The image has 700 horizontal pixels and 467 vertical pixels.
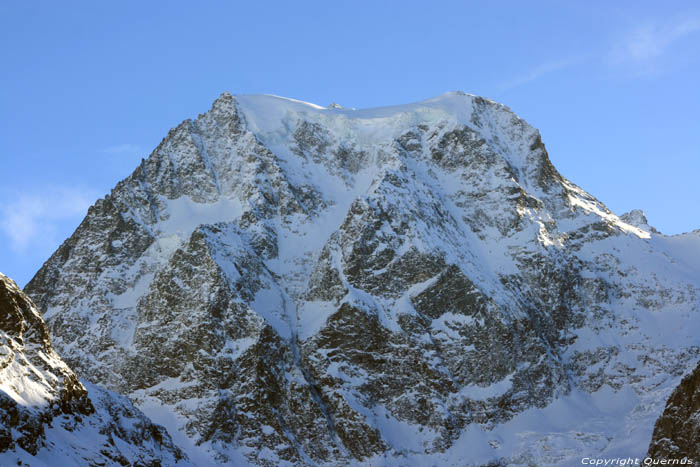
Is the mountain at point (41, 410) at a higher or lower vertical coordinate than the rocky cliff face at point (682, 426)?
lower

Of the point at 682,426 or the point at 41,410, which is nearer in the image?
the point at 41,410

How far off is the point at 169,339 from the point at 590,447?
268 feet

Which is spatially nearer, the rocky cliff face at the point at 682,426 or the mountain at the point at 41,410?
the mountain at the point at 41,410

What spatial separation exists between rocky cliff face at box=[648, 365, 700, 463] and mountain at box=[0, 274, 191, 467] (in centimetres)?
6150

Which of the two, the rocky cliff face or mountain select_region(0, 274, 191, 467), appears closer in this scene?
mountain select_region(0, 274, 191, 467)

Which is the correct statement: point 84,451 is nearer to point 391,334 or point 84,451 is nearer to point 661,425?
point 661,425

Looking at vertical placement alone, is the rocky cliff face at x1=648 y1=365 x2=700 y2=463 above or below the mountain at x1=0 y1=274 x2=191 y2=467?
above

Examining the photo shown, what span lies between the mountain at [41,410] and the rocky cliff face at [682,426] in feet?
202

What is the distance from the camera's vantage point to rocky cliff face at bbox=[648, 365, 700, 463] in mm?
108562

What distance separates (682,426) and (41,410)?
6984 centimetres

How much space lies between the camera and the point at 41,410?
Answer: 107250 millimetres

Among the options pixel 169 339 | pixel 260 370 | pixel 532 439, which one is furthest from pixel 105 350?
pixel 532 439

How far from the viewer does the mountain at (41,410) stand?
10125cm

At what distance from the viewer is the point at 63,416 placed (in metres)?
112
